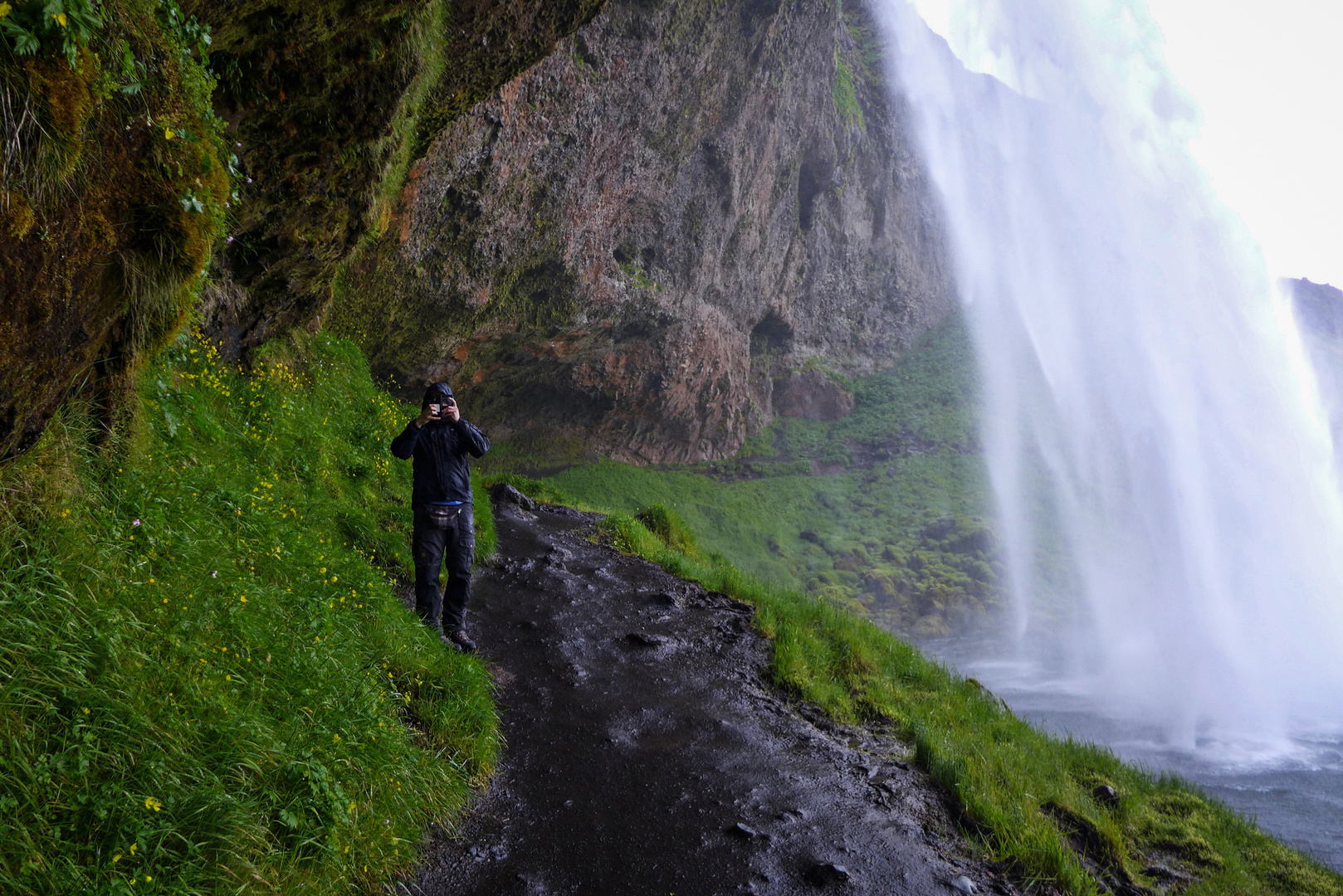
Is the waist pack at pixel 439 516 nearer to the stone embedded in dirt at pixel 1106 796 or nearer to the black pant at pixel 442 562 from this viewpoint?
the black pant at pixel 442 562

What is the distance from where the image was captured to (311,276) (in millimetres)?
8539

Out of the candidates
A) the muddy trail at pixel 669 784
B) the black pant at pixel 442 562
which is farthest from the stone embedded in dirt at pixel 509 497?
the black pant at pixel 442 562

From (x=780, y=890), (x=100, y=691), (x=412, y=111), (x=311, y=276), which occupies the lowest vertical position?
(x=780, y=890)

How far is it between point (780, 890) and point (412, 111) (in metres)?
8.04

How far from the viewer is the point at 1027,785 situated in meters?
6.03

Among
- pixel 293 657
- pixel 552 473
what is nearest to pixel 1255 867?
pixel 293 657

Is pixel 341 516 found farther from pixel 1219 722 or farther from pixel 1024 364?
pixel 1024 364

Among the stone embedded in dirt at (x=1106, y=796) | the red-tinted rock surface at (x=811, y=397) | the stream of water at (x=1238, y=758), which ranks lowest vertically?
the stream of water at (x=1238, y=758)

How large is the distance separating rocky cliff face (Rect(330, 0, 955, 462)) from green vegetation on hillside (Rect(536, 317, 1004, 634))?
1.78m

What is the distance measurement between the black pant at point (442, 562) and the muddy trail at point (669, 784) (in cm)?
66

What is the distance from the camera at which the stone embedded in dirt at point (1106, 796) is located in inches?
264

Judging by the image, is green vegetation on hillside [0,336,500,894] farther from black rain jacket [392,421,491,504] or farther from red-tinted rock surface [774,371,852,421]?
red-tinted rock surface [774,371,852,421]

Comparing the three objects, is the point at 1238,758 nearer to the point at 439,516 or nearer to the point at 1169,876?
the point at 1169,876

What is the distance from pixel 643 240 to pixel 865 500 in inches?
713
